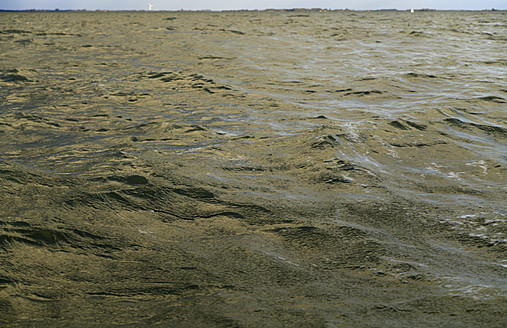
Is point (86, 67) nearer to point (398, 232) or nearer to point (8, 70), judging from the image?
point (8, 70)

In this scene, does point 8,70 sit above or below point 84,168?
above

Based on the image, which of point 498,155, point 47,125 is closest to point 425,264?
point 498,155

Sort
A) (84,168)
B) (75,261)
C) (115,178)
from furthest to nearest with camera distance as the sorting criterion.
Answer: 1. (84,168)
2. (115,178)
3. (75,261)

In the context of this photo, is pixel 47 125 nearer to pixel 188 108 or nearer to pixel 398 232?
pixel 188 108

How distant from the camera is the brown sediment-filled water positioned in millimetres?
2193

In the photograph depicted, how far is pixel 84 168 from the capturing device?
13.9 ft

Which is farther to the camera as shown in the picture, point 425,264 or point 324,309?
point 425,264

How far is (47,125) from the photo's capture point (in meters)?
5.93

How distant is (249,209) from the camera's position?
3453 millimetres

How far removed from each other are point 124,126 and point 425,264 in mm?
4537

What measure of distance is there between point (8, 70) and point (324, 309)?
10.5 meters

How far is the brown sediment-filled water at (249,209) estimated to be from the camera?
7.20 feet

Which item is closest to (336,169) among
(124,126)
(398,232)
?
(398,232)

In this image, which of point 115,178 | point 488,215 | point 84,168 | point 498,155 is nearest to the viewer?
point 488,215
